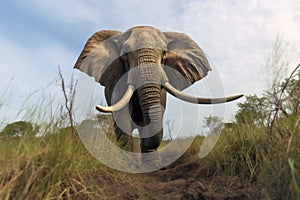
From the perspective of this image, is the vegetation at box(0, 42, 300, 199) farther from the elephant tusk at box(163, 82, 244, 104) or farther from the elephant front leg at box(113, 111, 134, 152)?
the elephant front leg at box(113, 111, 134, 152)

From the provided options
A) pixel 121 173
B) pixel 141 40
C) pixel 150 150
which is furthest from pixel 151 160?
pixel 141 40

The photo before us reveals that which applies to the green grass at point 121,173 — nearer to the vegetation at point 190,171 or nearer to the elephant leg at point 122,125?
the vegetation at point 190,171

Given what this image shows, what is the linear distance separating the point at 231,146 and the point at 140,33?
2.80 metres

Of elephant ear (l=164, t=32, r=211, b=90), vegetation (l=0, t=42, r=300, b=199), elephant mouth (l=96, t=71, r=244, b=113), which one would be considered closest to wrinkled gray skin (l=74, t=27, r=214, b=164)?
elephant ear (l=164, t=32, r=211, b=90)

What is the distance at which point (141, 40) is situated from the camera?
6.08 metres

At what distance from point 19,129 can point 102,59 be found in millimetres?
3355

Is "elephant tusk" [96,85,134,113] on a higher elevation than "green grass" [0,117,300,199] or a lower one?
higher

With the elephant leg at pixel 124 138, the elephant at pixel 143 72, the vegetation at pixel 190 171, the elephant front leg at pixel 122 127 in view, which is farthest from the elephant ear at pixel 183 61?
the vegetation at pixel 190 171

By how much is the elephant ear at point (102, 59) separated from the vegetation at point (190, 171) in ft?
6.21

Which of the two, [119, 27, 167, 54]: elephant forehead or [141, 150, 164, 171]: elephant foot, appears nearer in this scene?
[141, 150, 164, 171]: elephant foot

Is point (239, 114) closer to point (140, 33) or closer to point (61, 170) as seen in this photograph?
point (140, 33)

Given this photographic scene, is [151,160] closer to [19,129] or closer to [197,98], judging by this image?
[197,98]

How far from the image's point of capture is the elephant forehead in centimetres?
604

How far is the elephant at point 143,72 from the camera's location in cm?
563
